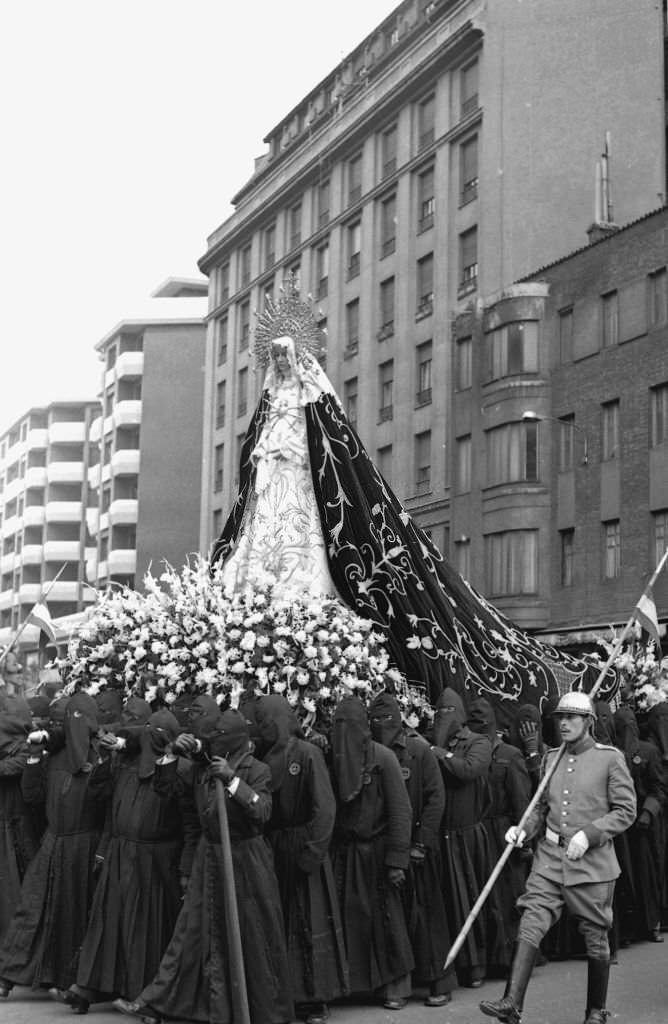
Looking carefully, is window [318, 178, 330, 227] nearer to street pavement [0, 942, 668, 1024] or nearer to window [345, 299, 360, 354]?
window [345, 299, 360, 354]

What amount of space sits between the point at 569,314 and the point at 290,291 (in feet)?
67.1

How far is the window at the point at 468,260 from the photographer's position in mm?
39312

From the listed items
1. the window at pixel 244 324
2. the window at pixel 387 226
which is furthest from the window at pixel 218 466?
the window at pixel 387 226

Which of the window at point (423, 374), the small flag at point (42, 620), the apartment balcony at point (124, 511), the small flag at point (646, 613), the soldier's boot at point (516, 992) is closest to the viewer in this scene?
the soldier's boot at point (516, 992)

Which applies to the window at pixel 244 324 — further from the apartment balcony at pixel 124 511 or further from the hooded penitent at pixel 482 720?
the hooded penitent at pixel 482 720

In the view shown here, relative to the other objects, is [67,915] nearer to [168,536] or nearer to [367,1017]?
[367,1017]

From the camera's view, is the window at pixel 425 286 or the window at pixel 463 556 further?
the window at pixel 425 286

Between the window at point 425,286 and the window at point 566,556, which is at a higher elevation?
the window at point 425,286

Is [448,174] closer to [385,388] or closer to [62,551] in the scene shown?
[385,388]

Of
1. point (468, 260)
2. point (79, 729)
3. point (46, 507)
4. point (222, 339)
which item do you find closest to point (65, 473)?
point (46, 507)

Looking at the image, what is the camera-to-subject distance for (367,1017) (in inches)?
359

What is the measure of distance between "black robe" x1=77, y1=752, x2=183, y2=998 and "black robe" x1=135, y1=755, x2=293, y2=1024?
58 cm

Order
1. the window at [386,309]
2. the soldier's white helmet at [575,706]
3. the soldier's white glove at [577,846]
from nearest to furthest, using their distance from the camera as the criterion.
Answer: the soldier's white glove at [577,846]
the soldier's white helmet at [575,706]
the window at [386,309]

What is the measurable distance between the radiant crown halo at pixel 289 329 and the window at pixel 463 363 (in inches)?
905
